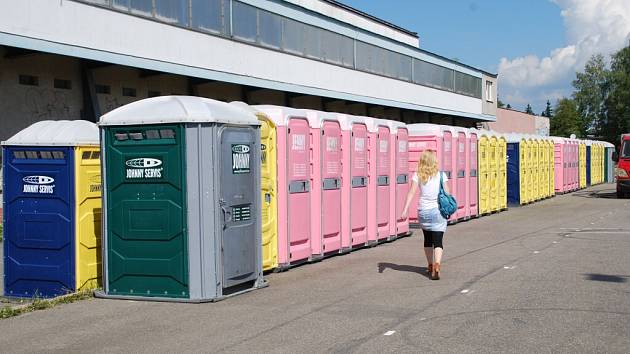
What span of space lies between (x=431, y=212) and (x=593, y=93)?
291 ft

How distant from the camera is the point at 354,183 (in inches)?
515

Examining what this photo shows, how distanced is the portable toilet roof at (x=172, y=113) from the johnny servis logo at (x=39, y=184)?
116 cm

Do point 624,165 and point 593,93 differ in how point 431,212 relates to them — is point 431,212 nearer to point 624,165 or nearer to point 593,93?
point 624,165

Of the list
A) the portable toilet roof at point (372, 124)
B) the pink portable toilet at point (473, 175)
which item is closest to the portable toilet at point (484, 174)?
the pink portable toilet at point (473, 175)

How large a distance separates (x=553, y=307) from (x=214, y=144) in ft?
13.7

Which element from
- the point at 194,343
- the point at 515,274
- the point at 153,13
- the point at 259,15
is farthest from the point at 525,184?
the point at 194,343

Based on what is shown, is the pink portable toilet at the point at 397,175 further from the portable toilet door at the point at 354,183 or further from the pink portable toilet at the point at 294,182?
the pink portable toilet at the point at 294,182

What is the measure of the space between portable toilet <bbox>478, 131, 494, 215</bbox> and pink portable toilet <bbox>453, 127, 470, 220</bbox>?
1.23 m

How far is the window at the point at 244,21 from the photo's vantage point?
26.7 metres

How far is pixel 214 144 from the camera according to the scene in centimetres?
838

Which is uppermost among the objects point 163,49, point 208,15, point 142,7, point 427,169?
point 208,15

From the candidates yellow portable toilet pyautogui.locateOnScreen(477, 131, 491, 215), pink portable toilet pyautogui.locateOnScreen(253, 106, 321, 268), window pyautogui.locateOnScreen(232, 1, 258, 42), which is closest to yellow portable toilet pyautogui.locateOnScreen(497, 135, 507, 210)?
yellow portable toilet pyautogui.locateOnScreen(477, 131, 491, 215)

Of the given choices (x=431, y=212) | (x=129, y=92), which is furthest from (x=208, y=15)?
(x=431, y=212)

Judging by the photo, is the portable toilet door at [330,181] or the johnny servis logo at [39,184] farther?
the portable toilet door at [330,181]
